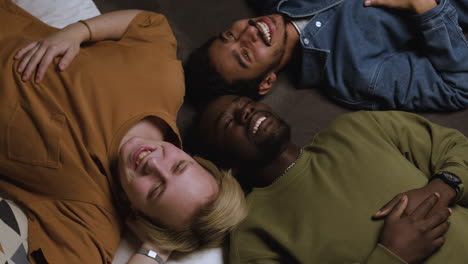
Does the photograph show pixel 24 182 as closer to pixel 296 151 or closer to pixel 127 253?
pixel 127 253

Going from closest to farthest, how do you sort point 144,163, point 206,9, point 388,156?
point 144,163, point 388,156, point 206,9

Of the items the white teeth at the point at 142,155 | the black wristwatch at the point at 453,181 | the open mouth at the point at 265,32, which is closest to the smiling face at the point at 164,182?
the white teeth at the point at 142,155

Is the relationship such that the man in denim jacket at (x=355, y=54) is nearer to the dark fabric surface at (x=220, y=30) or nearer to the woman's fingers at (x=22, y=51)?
the dark fabric surface at (x=220, y=30)

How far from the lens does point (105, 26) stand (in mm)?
1239

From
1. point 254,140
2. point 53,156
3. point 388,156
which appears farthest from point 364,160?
point 53,156

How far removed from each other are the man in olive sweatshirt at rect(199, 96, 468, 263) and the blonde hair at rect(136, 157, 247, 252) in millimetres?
54

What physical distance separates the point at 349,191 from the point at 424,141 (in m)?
0.28

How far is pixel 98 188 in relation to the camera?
3.64 ft

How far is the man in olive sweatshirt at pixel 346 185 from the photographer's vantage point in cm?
102

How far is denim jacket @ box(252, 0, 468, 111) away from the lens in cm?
131

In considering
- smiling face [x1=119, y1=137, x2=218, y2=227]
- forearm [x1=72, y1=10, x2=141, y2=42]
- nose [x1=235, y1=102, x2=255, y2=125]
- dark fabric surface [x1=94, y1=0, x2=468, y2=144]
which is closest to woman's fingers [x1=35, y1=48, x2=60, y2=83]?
forearm [x1=72, y1=10, x2=141, y2=42]

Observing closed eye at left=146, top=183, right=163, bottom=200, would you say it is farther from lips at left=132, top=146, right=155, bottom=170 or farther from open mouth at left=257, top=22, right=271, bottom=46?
open mouth at left=257, top=22, right=271, bottom=46

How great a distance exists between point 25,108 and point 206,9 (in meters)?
0.75

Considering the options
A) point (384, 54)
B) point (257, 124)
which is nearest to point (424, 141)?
point (384, 54)
